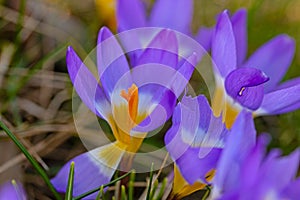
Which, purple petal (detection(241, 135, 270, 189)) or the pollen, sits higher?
the pollen

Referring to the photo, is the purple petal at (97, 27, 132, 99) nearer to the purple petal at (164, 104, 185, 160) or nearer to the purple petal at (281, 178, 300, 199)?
the purple petal at (164, 104, 185, 160)

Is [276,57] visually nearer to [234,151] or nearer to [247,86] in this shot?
[247,86]

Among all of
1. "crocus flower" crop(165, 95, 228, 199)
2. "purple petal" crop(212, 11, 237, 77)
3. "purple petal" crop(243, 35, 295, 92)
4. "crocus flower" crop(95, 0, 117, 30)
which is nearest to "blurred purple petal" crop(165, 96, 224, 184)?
"crocus flower" crop(165, 95, 228, 199)

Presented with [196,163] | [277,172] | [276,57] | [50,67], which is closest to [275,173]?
[277,172]

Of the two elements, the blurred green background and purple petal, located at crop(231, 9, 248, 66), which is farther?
the blurred green background

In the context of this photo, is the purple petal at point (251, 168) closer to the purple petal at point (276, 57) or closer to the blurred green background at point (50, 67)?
the purple petal at point (276, 57)
